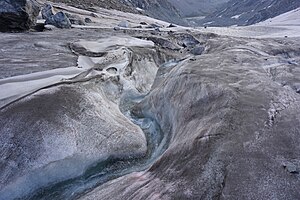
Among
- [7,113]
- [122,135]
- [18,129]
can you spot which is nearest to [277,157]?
[122,135]

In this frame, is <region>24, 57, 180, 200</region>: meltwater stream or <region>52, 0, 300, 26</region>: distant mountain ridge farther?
<region>52, 0, 300, 26</region>: distant mountain ridge

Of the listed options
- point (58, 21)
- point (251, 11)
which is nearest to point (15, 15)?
point (58, 21)

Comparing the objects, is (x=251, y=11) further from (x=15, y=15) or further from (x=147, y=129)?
(x=147, y=129)

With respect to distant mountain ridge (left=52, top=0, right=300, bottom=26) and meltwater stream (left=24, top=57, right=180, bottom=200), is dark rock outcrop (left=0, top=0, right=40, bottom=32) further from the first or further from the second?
distant mountain ridge (left=52, top=0, right=300, bottom=26)

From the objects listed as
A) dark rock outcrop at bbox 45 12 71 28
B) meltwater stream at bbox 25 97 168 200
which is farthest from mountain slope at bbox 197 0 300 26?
meltwater stream at bbox 25 97 168 200

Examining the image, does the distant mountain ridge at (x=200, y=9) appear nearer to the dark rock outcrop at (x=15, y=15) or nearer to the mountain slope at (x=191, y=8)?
the mountain slope at (x=191, y=8)
